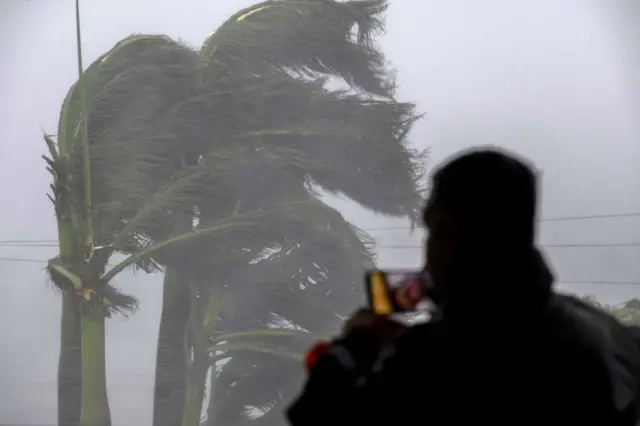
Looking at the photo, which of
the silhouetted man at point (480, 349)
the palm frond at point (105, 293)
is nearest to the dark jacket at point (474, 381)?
the silhouetted man at point (480, 349)

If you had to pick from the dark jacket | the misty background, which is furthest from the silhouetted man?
the misty background

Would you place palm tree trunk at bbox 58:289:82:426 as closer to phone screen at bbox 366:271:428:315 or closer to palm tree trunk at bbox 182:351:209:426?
palm tree trunk at bbox 182:351:209:426

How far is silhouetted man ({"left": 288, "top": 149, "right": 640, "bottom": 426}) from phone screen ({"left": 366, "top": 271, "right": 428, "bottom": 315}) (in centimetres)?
7

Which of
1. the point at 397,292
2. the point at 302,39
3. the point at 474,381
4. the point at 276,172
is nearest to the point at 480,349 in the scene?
the point at 474,381

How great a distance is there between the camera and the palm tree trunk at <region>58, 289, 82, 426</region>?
183 centimetres

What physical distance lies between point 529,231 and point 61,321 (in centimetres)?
139

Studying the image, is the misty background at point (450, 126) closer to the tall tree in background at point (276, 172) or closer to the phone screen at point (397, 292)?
the tall tree in background at point (276, 172)

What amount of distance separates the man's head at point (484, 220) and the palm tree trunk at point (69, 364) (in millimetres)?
1298

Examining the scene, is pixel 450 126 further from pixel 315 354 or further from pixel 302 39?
pixel 315 354

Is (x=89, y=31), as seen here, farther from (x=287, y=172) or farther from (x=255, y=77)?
(x=287, y=172)

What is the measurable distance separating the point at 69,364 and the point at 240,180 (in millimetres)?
619

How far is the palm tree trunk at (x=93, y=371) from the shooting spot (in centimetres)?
182

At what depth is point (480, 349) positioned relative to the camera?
2.49ft

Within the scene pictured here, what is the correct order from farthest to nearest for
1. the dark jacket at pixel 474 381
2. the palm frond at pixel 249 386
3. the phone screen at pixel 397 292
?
the palm frond at pixel 249 386 < the phone screen at pixel 397 292 < the dark jacket at pixel 474 381
